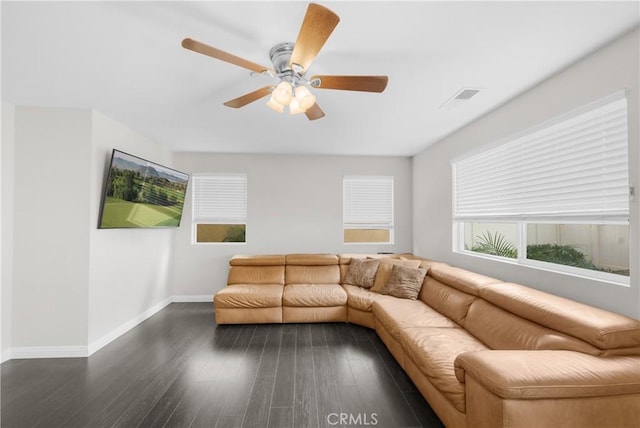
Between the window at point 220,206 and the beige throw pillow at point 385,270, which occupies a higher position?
the window at point 220,206

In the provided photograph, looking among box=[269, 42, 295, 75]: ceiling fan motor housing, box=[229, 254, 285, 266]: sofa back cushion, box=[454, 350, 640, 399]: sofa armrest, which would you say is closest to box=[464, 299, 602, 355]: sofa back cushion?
box=[454, 350, 640, 399]: sofa armrest

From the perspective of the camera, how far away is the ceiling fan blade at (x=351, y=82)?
1.78 metres

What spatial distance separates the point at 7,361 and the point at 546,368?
4.45 m

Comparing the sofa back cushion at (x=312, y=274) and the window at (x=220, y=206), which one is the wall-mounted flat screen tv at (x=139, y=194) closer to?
the window at (x=220, y=206)

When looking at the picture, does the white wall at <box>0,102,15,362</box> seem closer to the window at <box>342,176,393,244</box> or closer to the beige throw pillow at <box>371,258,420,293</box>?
the beige throw pillow at <box>371,258,420,293</box>

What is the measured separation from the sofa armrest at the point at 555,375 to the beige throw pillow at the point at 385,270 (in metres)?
2.33

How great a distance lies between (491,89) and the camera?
251cm

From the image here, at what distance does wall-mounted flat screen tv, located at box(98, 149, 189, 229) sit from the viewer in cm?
313

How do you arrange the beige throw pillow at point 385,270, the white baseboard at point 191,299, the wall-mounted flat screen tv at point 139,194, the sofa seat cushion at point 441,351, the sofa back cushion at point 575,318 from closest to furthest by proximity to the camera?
the sofa back cushion at point 575,318 → the sofa seat cushion at point 441,351 → the wall-mounted flat screen tv at point 139,194 → the beige throw pillow at point 385,270 → the white baseboard at point 191,299

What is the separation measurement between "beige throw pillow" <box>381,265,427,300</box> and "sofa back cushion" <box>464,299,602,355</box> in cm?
96

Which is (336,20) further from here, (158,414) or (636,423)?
(158,414)

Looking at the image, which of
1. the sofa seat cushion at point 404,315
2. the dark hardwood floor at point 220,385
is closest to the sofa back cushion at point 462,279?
the sofa seat cushion at point 404,315

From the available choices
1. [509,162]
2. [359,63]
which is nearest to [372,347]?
[509,162]

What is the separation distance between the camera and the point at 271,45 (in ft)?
6.15
